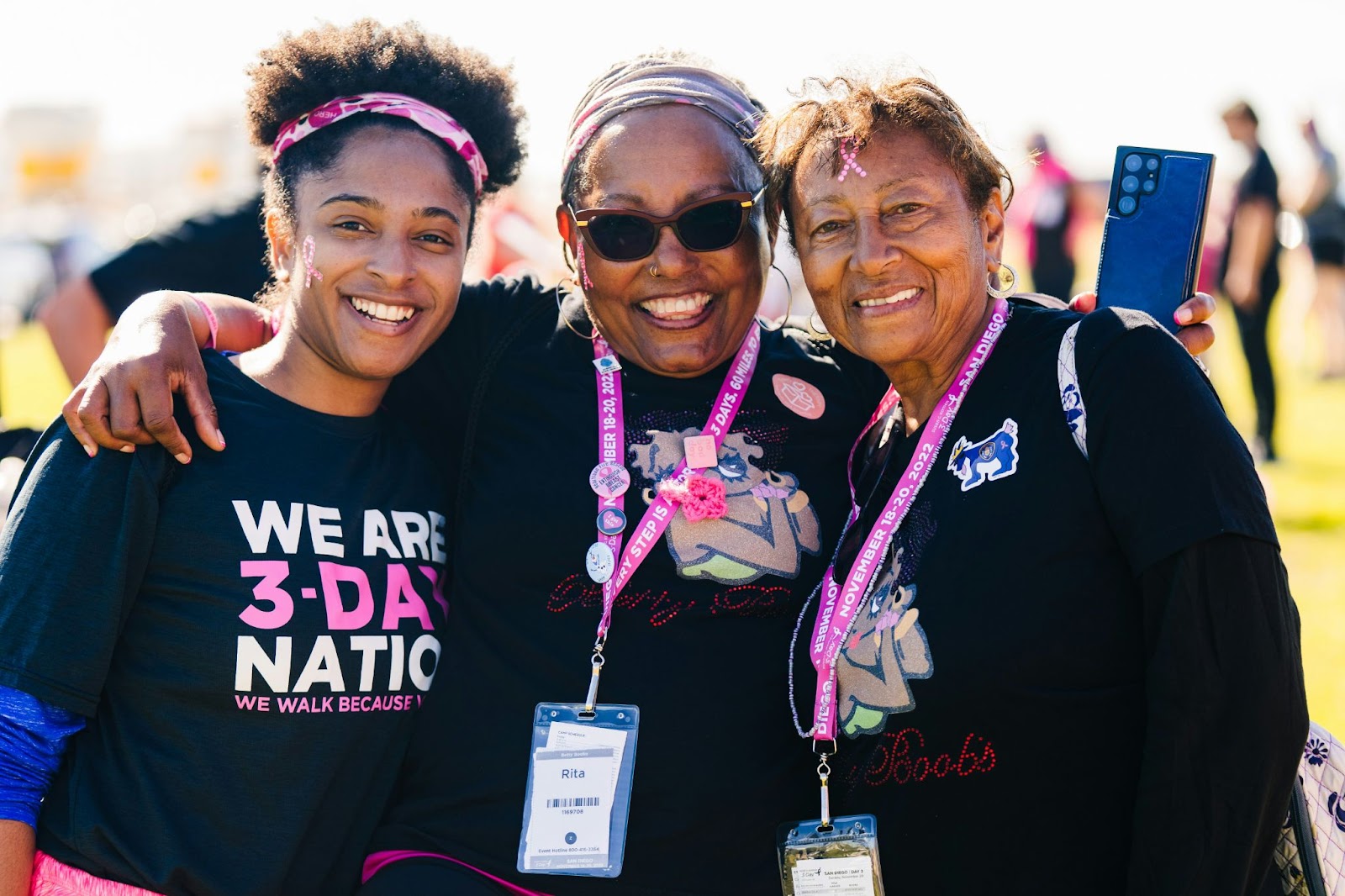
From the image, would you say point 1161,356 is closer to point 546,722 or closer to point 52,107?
point 546,722

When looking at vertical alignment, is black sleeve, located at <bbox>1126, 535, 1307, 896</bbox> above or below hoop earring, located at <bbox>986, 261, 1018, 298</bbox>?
below

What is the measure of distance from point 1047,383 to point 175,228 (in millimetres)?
3187

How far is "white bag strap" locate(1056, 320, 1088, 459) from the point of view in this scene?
2137mm

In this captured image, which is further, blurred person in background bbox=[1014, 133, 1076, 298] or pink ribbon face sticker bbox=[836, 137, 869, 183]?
blurred person in background bbox=[1014, 133, 1076, 298]

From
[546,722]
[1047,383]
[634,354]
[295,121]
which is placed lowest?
[546,722]

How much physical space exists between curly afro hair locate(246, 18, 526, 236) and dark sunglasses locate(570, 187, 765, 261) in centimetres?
39

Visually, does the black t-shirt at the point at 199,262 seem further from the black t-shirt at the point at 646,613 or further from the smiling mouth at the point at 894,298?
the smiling mouth at the point at 894,298

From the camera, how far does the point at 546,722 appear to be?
2525 mm

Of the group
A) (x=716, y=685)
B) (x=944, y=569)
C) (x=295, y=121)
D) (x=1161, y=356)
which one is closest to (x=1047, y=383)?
(x=1161, y=356)

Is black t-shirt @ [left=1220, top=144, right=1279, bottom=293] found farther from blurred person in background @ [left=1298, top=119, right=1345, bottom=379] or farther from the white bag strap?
the white bag strap

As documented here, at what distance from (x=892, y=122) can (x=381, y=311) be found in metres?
1.26

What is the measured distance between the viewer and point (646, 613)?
2568mm

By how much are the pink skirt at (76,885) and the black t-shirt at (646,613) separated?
1.67ft

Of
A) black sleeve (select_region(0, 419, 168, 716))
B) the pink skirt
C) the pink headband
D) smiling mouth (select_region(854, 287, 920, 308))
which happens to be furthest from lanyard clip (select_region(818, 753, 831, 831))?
the pink headband
